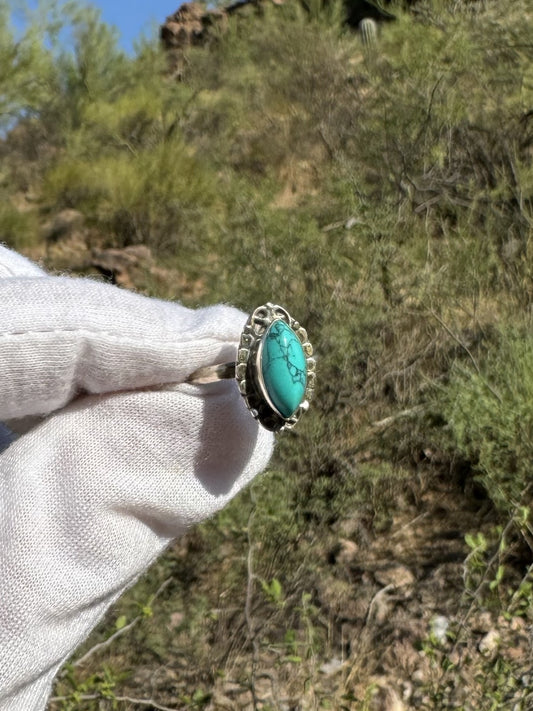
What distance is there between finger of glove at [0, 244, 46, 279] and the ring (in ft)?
1.10

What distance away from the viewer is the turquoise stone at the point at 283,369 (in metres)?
0.97

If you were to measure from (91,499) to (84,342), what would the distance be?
0.20m

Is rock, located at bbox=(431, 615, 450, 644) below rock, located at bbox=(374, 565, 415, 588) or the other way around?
the other way around

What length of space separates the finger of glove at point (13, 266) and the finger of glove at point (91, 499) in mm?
270

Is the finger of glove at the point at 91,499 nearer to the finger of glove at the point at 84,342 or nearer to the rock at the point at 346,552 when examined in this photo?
the finger of glove at the point at 84,342

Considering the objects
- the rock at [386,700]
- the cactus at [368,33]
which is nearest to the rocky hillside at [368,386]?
the rock at [386,700]

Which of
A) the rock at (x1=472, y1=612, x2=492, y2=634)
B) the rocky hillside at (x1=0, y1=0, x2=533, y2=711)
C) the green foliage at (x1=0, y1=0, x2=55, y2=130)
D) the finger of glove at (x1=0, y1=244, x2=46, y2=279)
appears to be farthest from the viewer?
the green foliage at (x1=0, y1=0, x2=55, y2=130)

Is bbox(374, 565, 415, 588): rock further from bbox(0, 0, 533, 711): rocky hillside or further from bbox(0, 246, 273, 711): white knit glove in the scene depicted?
bbox(0, 246, 273, 711): white knit glove

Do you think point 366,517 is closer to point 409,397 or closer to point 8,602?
point 409,397

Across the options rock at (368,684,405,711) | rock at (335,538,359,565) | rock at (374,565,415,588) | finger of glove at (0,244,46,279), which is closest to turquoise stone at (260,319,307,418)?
finger of glove at (0,244,46,279)

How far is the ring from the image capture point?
0.96 meters

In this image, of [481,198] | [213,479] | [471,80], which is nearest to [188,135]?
[471,80]

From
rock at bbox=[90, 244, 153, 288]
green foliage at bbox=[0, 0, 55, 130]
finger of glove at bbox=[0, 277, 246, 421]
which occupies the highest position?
finger of glove at bbox=[0, 277, 246, 421]

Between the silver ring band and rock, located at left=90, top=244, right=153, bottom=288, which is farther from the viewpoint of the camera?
rock, located at left=90, top=244, right=153, bottom=288
